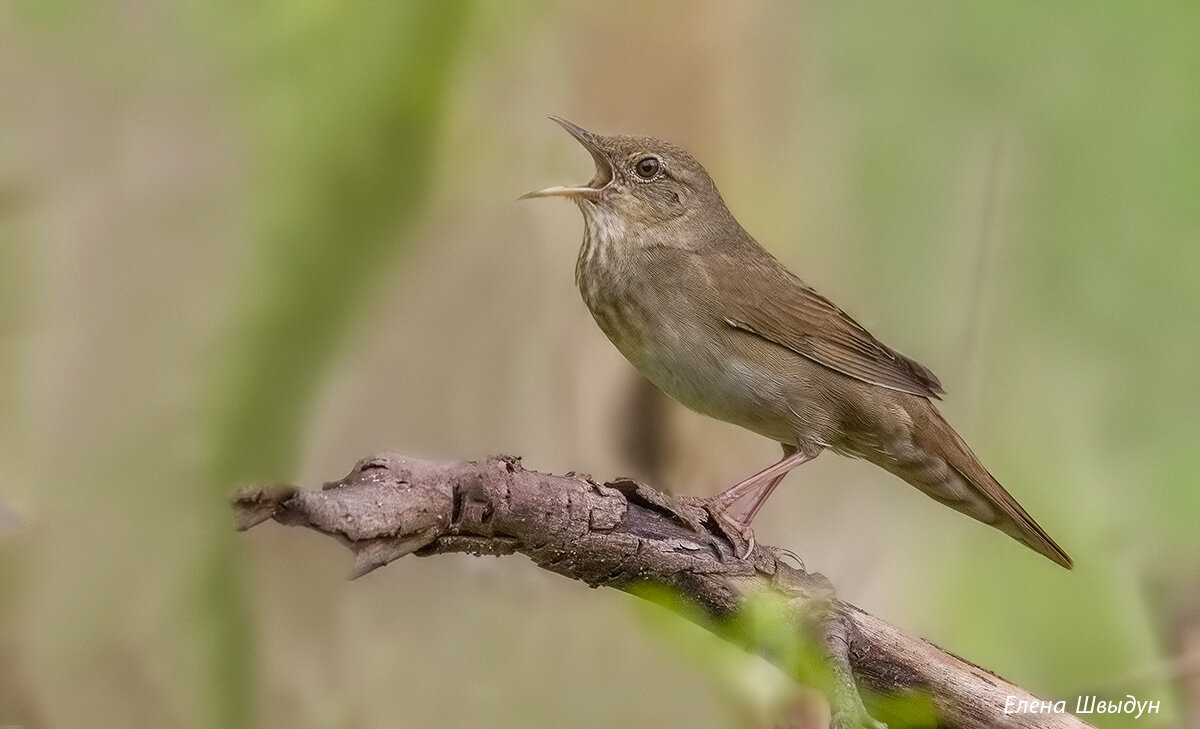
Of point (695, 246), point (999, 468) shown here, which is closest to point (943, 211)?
point (999, 468)

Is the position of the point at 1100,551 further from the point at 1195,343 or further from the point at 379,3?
the point at 379,3

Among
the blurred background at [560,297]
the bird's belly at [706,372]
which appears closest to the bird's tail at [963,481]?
the bird's belly at [706,372]

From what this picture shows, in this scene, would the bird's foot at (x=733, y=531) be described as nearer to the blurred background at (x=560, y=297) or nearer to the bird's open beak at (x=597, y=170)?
the blurred background at (x=560, y=297)

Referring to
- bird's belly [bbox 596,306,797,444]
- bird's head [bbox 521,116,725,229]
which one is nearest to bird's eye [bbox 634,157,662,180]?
bird's head [bbox 521,116,725,229]

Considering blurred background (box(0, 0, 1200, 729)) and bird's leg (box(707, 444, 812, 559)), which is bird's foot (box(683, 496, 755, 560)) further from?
blurred background (box(0, 0, 1200, 729))

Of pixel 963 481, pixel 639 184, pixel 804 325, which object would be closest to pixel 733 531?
pixel 804 325

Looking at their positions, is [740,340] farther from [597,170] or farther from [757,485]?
[597,170]
